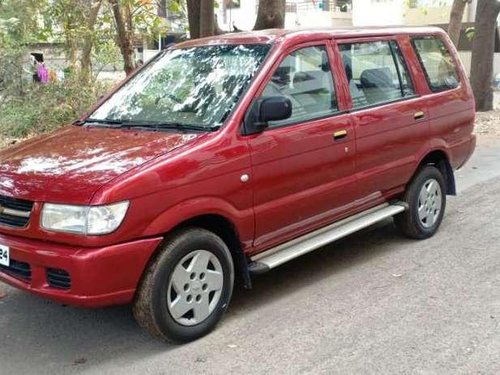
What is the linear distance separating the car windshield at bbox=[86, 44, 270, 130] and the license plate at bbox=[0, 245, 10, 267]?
1285 millimetres

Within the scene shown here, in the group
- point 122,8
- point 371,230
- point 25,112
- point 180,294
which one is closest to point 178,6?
point 122,8

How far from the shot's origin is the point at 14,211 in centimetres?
379

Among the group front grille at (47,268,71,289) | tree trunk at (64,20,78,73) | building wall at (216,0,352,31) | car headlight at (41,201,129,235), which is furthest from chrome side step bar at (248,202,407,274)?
building wall at (216,0,352,31)

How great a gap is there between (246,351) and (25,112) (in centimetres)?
857

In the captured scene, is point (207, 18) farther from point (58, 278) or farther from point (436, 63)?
point (58, 278)

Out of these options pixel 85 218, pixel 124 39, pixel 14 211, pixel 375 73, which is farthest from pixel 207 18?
pixel 85 218

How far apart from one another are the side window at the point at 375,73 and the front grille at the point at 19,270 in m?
2.71

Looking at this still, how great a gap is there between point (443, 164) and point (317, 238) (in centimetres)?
198

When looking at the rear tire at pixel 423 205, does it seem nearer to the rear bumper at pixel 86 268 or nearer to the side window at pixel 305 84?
the side window at pixel 305 84

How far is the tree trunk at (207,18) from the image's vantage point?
9.45 metres

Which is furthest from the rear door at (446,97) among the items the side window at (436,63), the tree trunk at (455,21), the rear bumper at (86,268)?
the tree trunk at (455,21)

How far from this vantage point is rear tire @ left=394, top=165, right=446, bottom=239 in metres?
5.73

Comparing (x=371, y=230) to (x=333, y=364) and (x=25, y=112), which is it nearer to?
(x=333, y=364)

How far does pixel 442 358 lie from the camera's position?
12.1 ft
